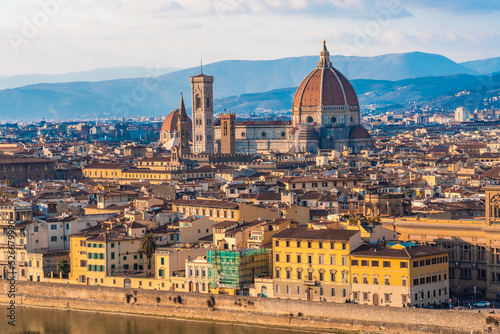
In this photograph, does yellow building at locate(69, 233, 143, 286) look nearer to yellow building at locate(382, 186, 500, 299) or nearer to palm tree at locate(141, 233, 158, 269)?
palm tree at locate(141, 233, 158, 269)

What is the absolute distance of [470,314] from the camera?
44688 millimetres

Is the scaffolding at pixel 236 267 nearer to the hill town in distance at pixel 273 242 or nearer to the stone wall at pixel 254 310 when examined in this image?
the hill town in distance at pixel 273 242

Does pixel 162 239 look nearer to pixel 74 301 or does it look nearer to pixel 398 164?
pixel 74 301

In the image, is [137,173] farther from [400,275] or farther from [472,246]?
[400,275]

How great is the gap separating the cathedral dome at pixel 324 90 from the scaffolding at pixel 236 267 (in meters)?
128

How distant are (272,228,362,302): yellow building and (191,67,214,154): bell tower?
376ft

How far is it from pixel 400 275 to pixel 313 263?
399 cm

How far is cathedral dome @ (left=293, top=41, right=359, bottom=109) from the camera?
590 ft

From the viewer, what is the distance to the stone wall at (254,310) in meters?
45.0

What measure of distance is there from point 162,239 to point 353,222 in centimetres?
928

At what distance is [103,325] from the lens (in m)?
52.0

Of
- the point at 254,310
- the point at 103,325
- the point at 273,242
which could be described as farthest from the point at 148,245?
the point at 254,310

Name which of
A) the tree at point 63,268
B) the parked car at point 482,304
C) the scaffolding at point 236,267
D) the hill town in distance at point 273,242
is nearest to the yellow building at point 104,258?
the hill town in distance at point 273,242

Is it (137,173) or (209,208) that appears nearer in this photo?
(209,208)
